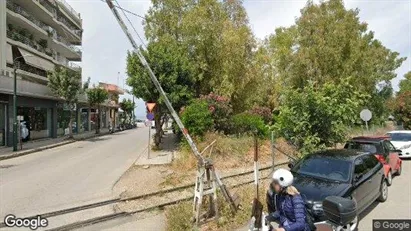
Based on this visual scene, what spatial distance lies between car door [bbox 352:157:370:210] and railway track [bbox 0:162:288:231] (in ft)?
13.6

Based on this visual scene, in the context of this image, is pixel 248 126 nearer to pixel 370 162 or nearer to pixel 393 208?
pixel 370 162

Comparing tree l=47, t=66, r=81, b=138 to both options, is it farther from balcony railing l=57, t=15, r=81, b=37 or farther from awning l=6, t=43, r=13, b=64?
balcony railing l=57, t=15, r=81, b=37

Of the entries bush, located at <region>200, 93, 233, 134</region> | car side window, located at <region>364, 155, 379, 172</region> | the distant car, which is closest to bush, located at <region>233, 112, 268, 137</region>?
bush, located at <region>200, 93, 233, 134</region>

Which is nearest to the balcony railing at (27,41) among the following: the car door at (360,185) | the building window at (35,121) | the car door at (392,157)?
the building window at (35,121)

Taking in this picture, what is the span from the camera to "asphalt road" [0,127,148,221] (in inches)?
375

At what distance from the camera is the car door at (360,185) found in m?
7.55

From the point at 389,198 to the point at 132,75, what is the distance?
1568cm

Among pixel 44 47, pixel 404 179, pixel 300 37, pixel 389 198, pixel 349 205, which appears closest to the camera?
pixel 349 205

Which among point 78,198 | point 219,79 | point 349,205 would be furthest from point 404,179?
point 219,79

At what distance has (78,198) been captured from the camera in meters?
10.1

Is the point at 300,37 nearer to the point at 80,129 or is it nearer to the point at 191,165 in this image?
the point at 191,165

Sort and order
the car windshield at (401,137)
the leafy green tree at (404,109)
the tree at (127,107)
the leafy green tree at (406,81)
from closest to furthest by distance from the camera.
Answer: the car windshield at (401,137)
the leafy green tree at (404,109)
the tree at (127,107)
the leafy green tree at (406,81)

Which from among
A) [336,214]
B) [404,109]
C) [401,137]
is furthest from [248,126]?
[404,109]

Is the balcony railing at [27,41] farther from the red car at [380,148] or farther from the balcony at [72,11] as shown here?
the red car at [380,148]
